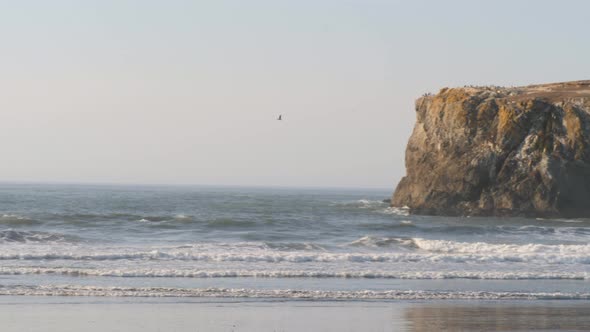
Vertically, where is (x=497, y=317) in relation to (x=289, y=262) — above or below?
below

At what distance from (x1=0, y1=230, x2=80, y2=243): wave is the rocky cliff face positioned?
29.8 meters

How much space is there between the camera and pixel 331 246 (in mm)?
34812

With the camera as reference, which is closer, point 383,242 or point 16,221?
point 383,242

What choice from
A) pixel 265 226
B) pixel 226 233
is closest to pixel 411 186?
pixel 265 226

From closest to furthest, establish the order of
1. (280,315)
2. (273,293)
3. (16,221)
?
(280,315) < (273,293) < (16,221)

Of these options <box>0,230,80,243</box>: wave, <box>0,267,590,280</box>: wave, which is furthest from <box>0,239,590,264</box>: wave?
<box>0,267,590,280</box>: wave

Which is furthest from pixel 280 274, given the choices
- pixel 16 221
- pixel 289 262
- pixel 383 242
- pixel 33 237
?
pixel 16 221

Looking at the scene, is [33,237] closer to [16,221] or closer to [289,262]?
[16,221]

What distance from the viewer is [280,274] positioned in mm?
24453

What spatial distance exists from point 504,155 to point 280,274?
119ft

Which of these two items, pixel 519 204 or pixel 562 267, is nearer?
pixel 562 267

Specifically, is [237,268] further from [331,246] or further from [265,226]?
[265,226]

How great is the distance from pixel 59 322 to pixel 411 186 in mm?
50472

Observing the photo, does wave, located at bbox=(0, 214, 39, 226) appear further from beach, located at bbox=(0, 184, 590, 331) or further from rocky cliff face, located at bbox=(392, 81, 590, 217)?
rocky cliff face, located at bbox=(392, 81, 590, 217)
